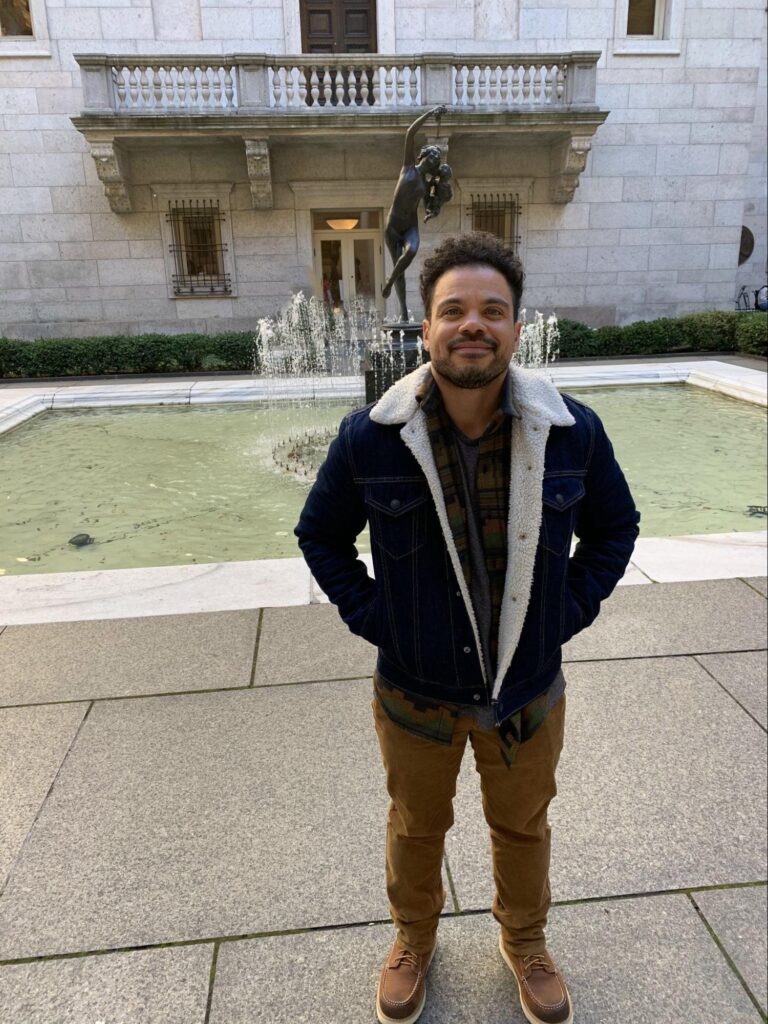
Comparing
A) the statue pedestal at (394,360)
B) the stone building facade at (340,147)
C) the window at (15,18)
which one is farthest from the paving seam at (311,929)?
the window at (15,18)

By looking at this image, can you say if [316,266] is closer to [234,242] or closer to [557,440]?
[234,242]

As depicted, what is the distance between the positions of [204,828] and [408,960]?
932mm

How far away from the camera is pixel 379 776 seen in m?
2.88

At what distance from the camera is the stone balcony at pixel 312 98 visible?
15.7 meters

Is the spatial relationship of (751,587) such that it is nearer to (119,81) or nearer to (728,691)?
(728,691)

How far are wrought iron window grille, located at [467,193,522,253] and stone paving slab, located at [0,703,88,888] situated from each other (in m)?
16.8

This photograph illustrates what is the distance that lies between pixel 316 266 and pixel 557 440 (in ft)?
59.0

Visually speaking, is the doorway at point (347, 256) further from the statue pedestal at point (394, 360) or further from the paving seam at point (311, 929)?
the paving seam at point (311, 929)

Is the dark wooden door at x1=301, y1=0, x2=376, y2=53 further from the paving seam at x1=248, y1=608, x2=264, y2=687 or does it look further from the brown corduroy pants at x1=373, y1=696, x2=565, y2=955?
the brown corduroy pants at x1=373, y1=696, x2=565, y2=955

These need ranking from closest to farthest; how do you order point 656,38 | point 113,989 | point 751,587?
1. point 113,989
2. point 751,587
3. point 656,38

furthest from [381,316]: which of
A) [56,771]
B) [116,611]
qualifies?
[56,771]

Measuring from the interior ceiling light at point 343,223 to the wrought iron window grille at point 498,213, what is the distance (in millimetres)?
2868

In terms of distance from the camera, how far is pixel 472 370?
163 centimetres

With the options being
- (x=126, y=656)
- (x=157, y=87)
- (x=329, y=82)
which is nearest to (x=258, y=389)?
(x=126, y=656)
